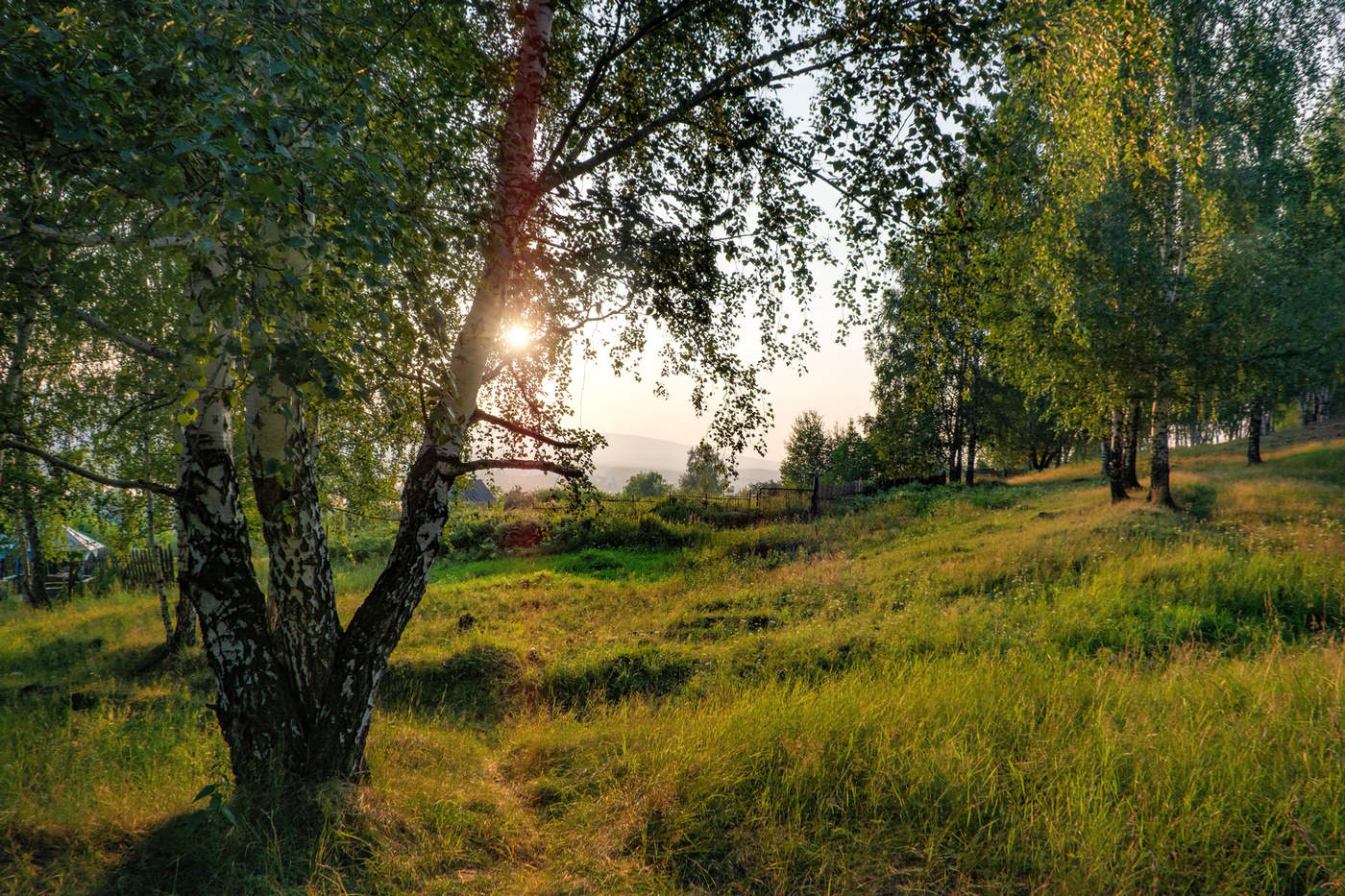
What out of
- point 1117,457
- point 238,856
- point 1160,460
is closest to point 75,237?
point 238,856

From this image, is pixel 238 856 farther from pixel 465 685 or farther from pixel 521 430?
pixel 465 685

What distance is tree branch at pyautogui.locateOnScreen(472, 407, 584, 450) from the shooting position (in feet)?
13.2

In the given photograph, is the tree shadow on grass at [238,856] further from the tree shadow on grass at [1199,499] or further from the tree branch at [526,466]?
the tree shadow on grass at [1199,499]

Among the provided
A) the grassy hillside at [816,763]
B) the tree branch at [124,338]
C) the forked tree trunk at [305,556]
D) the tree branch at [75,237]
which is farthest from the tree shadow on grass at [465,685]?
the tree branch at [75,237]

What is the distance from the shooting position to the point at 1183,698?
371cm

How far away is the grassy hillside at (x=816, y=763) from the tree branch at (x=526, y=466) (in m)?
2.13

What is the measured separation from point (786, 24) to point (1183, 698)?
544 centimetres

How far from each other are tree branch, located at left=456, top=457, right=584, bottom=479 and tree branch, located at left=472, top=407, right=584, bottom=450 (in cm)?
16

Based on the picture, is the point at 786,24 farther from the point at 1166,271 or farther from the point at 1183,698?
the point at 1166,271

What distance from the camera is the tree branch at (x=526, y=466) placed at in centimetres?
395

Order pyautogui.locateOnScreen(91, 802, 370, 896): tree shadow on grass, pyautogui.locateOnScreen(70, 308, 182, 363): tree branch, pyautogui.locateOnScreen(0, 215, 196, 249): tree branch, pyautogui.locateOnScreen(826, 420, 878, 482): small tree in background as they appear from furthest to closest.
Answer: pyautogui.locateOnScreen(826, 420, 878, 482): small tree in background
pyautogui.locateOnScreen(91, 802, 370, 896): tree shadow on grass
pyautogui.locateOnScreen(70, 308, 182, 363): tree branch
pyautogui.locateOnScreen(0, 215, 196, 249): tree branch

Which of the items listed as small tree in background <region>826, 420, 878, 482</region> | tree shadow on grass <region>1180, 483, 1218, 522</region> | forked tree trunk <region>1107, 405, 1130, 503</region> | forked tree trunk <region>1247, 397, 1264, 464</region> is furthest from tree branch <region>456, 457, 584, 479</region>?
small tree in background <region>826, 420, 878, 482</region>

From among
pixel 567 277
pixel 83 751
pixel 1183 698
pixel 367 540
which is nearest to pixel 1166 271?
pixel 1183 698

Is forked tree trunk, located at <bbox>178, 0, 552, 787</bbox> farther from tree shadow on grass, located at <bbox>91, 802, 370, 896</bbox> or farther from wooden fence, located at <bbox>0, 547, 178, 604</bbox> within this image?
wooden fence, located at <bbox>0, 547, 178, 604</bbox>
